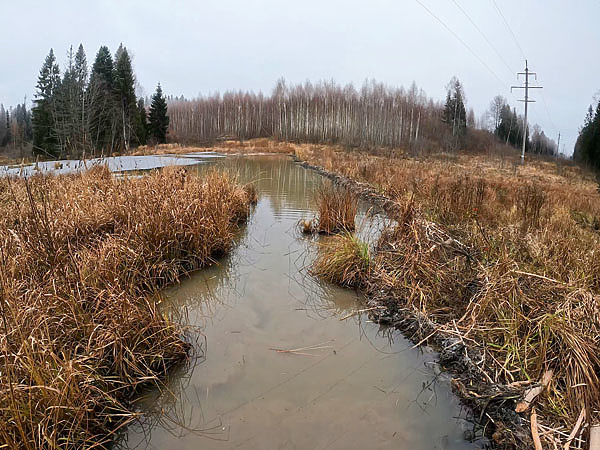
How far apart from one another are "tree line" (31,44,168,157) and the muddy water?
2440 centimetres

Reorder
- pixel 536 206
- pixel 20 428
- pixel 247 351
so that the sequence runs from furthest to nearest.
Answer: pixel 536 206 < pixel 247 351 < pixel 20 428

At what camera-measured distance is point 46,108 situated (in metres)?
31.2

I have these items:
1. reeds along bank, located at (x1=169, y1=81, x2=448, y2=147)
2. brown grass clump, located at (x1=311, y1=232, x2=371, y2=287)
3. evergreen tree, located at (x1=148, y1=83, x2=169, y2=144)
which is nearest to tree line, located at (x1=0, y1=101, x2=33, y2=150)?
brown grass clump, located at (x1=311, y1=232, x2=371, y2=287)

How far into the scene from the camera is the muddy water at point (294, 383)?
237 centimetres

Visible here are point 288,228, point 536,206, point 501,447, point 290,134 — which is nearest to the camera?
point 501,447

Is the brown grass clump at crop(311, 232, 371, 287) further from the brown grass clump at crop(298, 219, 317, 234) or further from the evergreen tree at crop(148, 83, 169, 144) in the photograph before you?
the evergreen tree at crop(148, 83, 169, 144)

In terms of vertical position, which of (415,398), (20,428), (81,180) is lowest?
(415,398)

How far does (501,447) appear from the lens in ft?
7.36

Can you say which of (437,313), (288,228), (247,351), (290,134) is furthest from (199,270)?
(290,134)

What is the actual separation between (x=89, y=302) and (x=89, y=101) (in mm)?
30132

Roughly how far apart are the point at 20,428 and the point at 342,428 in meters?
1.72

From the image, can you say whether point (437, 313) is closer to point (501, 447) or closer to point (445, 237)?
point (445, 237)

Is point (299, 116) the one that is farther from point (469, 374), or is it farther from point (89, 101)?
point (469, 374)

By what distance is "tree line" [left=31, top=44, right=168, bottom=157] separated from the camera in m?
27.2
